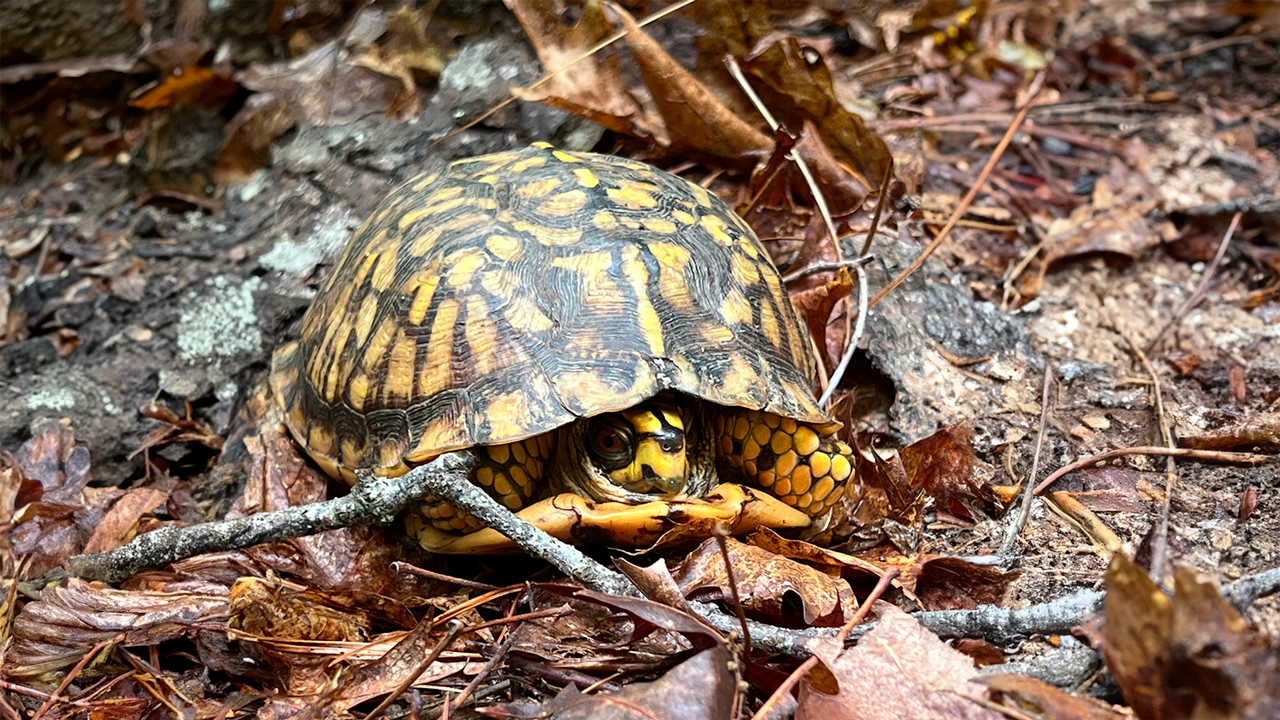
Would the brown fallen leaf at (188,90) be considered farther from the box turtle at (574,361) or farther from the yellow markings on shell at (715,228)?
the yellow markings on shell at (715,228)

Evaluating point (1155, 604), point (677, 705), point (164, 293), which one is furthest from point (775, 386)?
point (164, 293)

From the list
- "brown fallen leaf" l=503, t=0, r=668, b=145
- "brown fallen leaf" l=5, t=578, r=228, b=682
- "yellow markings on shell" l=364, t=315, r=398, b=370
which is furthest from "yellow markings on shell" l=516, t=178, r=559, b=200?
"brown fallen leaf" l=5, t=578, r=228, b=682

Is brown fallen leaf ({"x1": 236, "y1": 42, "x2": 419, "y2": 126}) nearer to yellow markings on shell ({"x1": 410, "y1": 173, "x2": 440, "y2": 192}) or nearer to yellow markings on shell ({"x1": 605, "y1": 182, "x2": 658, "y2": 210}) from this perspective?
yellow markings on shell ({"x1": 410, "y1": 173, "x2": 440, "y2": 192})

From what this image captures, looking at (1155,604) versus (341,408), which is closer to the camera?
(1155,604)

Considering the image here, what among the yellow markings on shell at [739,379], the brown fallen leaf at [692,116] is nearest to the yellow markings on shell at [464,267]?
the yellow markings on shell at [739,379]

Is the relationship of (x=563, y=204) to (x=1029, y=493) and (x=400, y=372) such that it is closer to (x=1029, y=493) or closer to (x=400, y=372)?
(x=400, y=372)

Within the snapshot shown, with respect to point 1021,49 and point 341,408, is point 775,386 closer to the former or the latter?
point 341,408
